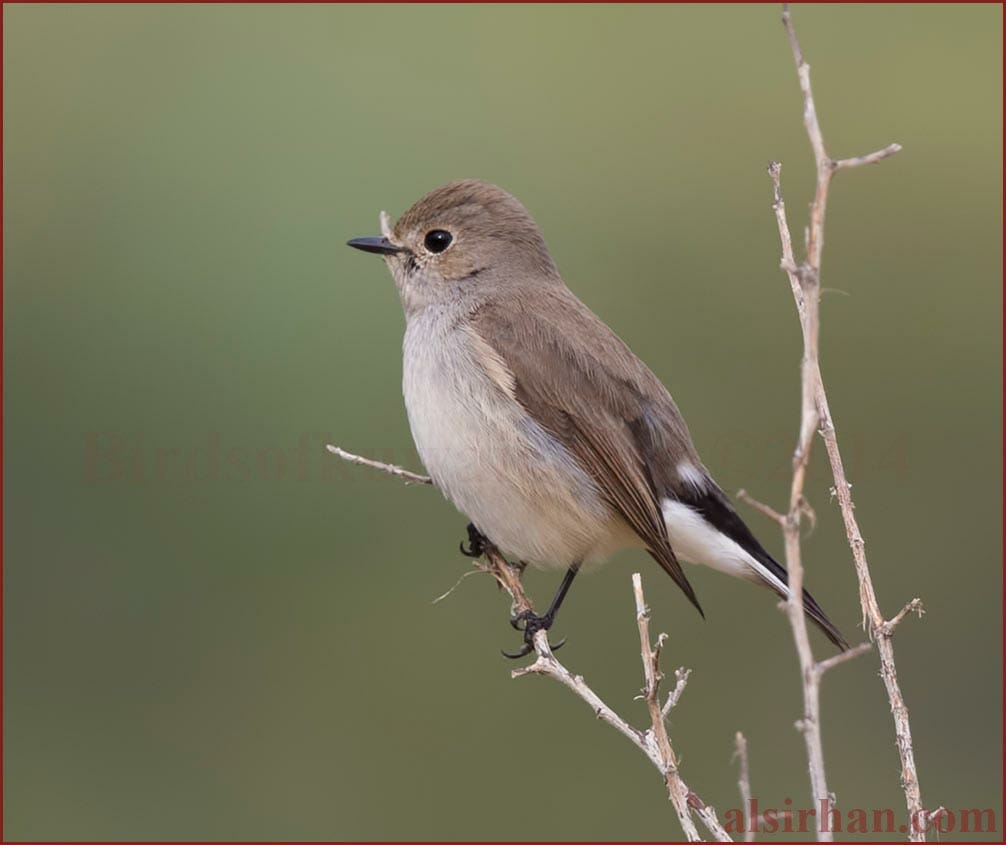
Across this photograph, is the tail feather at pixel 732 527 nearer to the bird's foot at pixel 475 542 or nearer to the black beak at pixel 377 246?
the bird's foot at pixel 475 542

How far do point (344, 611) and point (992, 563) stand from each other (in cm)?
289

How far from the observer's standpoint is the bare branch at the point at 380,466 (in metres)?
4.19

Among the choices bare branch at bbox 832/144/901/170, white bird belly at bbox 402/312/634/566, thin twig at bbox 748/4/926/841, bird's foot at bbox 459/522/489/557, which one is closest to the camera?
thin twig at bbox 748/4/926/841

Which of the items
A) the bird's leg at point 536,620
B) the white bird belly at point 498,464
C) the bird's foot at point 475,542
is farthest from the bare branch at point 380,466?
the bird's leg at point 536,620

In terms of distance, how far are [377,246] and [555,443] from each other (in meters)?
1.01

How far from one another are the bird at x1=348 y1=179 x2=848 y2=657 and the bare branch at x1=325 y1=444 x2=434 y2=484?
0.19 meters

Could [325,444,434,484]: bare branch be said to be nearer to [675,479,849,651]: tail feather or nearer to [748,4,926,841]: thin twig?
[675,479,849,651]: tail feather

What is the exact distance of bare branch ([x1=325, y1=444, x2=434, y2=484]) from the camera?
13.7 feet

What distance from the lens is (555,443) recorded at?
4.77 metres

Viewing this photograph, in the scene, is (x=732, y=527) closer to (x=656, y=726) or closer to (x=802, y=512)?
(x=656, y=726)

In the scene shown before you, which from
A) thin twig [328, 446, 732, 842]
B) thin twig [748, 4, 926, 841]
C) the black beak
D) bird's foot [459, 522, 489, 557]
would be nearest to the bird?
bird's foot [459, 522, 489, 557]

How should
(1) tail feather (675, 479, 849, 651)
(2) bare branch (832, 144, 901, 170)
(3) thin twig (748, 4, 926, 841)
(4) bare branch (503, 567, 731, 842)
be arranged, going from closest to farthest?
(3) thin twig (748, 4, 926, 841)
(2) bare branch (832, 144, 901, 170)
(4) bare branch (503, 567, 731, 842)
(1) tail feather (675, 479, 849, 651)

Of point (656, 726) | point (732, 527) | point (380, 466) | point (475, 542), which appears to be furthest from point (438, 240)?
point (656, 726)

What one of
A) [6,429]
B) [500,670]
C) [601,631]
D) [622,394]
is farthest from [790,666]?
[6,429]
